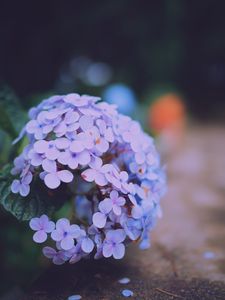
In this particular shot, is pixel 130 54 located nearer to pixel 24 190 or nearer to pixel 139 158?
pixel 139 158

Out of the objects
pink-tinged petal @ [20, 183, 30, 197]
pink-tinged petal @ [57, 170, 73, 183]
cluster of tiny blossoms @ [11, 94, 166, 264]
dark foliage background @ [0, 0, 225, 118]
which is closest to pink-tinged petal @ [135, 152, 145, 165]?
cluster of tiny blossoms @ [11, 94, 166, 264]

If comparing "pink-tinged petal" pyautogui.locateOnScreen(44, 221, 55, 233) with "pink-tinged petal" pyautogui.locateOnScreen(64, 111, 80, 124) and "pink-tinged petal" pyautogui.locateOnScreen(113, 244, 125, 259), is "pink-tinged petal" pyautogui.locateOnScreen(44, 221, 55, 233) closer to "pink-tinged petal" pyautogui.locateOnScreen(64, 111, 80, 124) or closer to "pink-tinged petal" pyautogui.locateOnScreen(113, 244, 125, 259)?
"pink-tinged petal" pyautogui.locateOnScreen(113, 244, 125, 259)

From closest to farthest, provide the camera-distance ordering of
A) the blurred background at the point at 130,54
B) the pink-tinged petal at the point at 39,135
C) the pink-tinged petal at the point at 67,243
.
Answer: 1. the pink-tinged petal at the point at 67,243
2. the pink-tinged petal at the point at 39,135
3. the blurred background at the point at 130,54

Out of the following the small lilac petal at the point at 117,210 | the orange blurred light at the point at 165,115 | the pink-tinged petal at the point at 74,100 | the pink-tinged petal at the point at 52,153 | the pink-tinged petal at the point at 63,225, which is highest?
the orange blurred light at the point at 165,115

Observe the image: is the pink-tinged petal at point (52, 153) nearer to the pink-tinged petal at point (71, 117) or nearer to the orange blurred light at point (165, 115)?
the pink-tinged petal at point (71, 117)

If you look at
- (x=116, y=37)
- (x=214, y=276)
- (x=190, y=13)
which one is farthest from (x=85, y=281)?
(x=190, y=13)

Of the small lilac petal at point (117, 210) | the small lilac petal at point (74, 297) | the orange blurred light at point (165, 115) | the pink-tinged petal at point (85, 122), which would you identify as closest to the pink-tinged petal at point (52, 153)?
the pink-tinged petal at point (85, 122)

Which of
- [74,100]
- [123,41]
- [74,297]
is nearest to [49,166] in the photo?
[74,100]
